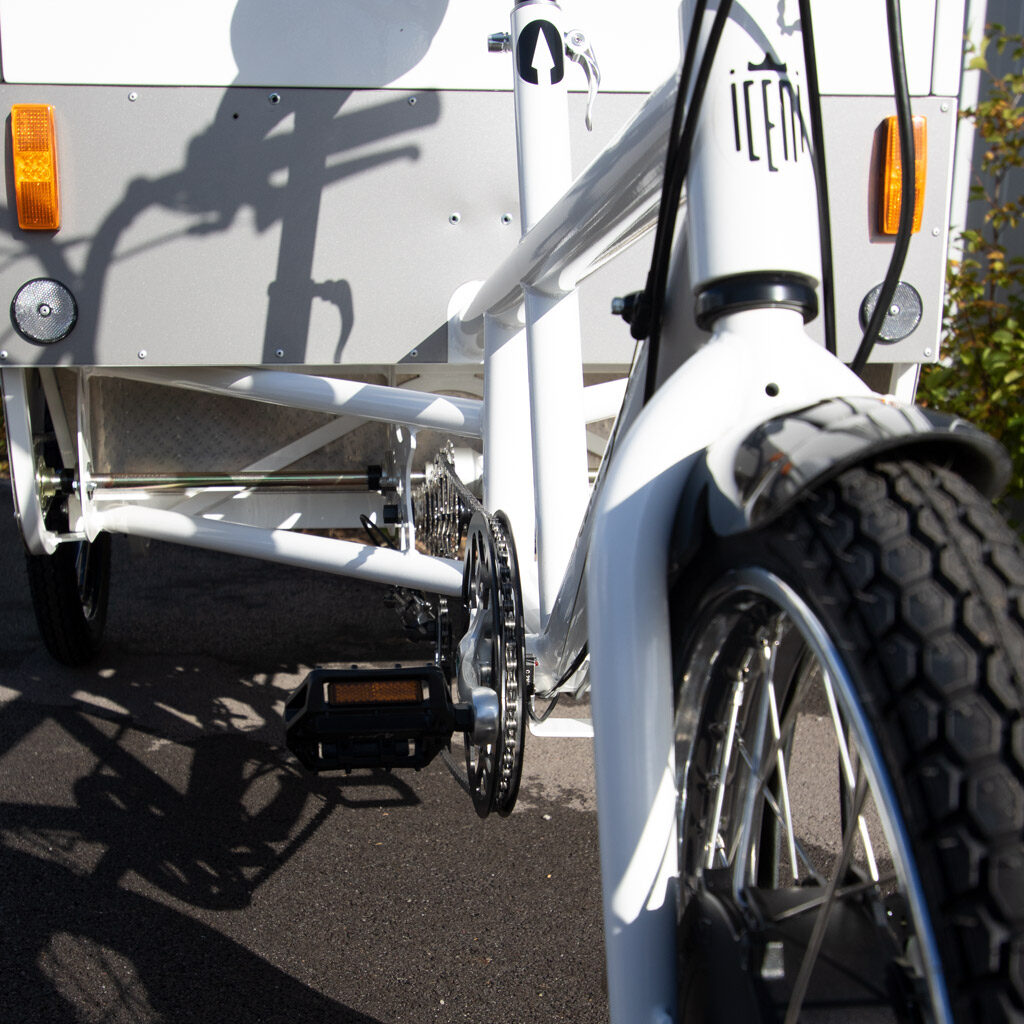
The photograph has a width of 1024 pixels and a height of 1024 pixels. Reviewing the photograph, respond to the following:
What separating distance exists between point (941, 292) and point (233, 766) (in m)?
1.95

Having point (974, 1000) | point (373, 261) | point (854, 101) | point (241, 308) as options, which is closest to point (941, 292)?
point (854, 101)

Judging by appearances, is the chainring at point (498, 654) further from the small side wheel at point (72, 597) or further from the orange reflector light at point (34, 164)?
the small side wheel at point (72, 597)

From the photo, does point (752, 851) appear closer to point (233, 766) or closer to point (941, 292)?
point (941, 292)

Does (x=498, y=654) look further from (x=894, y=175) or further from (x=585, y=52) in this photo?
(x=894, y=175)

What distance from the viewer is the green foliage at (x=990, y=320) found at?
2840 millimetres

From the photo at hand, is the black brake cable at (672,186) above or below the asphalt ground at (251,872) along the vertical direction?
above

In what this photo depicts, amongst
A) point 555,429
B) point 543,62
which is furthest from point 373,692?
point 543,62

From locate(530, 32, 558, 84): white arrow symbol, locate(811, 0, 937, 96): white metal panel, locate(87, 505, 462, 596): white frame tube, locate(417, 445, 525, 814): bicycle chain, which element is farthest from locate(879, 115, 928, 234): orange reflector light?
locate(87, 505, 462, 596): white frame tube

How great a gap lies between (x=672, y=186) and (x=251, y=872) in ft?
5.39

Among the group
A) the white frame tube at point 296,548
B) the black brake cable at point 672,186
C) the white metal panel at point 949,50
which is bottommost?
the white frame tube at point 296,548

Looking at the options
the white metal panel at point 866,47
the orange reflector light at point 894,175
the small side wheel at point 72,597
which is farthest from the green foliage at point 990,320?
the small side wheel at point 72,597

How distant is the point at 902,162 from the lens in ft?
2.74

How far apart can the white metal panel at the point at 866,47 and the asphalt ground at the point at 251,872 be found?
1640 mm

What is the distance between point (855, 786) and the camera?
716 mm
